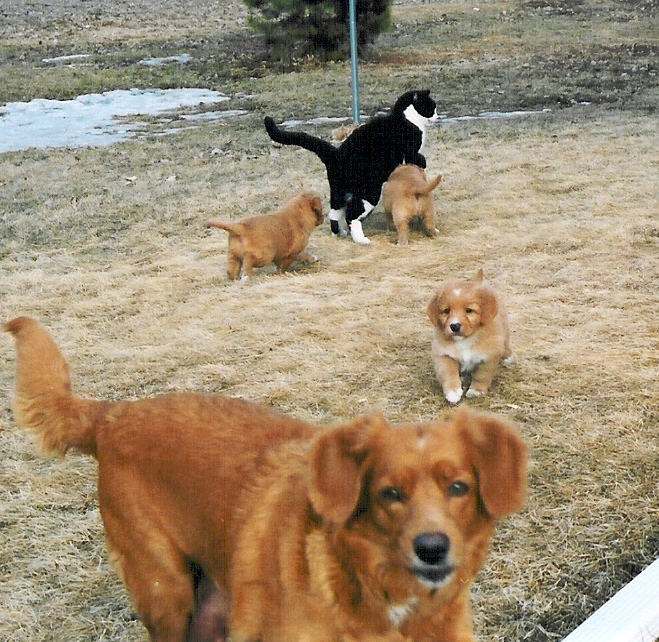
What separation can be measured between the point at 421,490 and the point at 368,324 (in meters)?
3.33

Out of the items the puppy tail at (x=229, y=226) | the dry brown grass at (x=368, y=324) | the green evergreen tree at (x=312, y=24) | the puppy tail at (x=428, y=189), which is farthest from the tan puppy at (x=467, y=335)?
the green evergreen tree at (x=312, y=24)

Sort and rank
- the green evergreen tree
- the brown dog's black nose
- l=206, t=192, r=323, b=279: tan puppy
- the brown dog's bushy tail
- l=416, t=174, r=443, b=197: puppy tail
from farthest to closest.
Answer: the green evergreen tree → l=416, t=174, r=443, b=197: puppy tail → l=206, t=192, r=323, b=279: tan puppy → the brown dog's bushy tail → the brown dog's black nose

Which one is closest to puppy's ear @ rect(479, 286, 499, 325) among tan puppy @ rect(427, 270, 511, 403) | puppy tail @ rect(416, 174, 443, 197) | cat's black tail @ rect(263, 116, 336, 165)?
tan puppy @ rect(427, 270, 511, 403)

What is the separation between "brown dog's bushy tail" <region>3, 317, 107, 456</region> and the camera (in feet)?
7.38

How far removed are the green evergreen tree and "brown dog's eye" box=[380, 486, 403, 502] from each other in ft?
52.4

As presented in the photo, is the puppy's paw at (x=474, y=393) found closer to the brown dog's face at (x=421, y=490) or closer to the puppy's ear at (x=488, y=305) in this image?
the puppy's ear at (x=488, y=305)

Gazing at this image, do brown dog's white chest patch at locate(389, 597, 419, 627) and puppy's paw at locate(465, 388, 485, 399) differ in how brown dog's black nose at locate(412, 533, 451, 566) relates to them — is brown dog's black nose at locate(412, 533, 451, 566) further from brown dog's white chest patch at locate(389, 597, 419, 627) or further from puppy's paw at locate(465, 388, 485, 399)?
puppy's paw at locate(465, 388, 485, 399)

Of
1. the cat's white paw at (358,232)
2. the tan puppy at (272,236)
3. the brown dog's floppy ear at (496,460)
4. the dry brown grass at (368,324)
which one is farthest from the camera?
the cat's white paw at (358,232)

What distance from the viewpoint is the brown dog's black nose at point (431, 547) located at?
1.72 metres

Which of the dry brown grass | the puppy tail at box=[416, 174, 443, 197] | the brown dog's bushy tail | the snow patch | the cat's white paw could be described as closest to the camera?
the brown dog's bushy tail

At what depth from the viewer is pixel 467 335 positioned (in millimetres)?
4031

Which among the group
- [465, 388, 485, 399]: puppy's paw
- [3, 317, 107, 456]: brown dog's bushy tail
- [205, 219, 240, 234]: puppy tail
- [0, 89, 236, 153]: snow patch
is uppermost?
[3, 317, 107, 456]: brown dog's bushy tail

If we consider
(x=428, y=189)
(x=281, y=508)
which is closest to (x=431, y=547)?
(x=281, y=508)

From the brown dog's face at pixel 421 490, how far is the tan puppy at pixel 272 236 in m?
4.00
